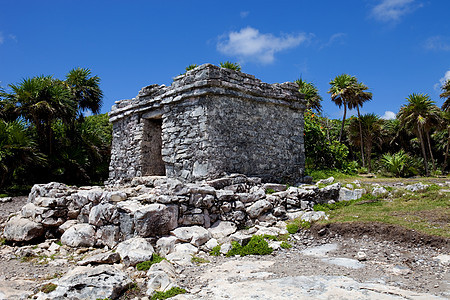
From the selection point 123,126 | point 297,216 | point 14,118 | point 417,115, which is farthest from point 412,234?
point 417,115

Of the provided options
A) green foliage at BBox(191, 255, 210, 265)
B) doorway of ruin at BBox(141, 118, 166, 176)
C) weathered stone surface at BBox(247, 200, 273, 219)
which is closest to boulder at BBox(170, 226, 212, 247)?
green foliage at BBox(191, 255, 210, 265)

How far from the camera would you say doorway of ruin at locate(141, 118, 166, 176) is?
980 centimetres

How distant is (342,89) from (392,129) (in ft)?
21.8

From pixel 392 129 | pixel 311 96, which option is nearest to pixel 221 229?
pixel 311 96

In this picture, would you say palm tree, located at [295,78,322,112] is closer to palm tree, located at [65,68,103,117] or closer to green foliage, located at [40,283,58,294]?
palm tree, located at [65,68,103,117]

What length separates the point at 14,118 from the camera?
13516 millimetres

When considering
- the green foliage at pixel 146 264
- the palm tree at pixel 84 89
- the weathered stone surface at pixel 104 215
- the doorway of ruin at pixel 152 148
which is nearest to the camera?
the green foliage at pixel 146 264

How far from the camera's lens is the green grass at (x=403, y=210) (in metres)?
6.08

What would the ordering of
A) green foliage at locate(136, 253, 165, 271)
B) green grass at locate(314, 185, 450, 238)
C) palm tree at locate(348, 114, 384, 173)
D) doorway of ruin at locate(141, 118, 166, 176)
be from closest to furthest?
green foliage at locate(136, 253, 165, 271)
green grass at locate(314, 185, 450, 238)
doorway of ruin at locate(141, 118, 166, 176)
palm tree at locate(348, 114, 384, 173)

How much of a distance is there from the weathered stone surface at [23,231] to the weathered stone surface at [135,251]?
259cm

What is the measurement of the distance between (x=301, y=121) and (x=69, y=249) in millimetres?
7049

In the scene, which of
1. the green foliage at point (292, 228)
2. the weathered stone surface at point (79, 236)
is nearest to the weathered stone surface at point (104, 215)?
the weathered stone surface at point (79, 236)

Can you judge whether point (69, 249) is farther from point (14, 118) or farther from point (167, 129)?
point (14, 118)

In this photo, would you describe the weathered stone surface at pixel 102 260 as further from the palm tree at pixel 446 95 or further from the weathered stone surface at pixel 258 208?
the palm tree at pixel 446 95
